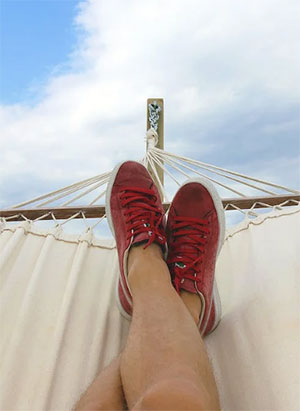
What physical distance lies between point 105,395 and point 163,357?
10 cm

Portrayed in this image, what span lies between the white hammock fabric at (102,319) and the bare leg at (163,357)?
0.15 metres

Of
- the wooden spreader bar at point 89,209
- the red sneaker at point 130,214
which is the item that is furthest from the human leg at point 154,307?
the wooden spreader bar at point 89,209

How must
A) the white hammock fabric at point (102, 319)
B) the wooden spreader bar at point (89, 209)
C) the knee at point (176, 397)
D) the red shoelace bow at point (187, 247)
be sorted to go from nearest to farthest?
the knee at point (176, 397) < the white hammock fabric at point (102, 319) < the red shoelace bow at point (187, 247) < the wooden spreader bar at point (89, 209)

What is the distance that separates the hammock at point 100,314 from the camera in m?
0.59

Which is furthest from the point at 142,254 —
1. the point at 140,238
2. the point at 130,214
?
the point at 130,214

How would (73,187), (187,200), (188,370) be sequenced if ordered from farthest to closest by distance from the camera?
(73,187) < (187,200) < (188,370)

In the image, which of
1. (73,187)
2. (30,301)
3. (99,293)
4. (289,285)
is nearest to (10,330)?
(30,301)

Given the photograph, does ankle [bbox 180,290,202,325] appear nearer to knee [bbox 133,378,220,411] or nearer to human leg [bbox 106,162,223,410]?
human leg [bbox 106,162,223,410]

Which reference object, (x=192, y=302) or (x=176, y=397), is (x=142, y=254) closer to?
(x=192, y=302)

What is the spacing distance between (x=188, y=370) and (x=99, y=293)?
1.48ft

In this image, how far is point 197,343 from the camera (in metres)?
0.51

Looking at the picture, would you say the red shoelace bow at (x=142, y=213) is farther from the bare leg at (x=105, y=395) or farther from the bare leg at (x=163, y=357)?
the bare leg at (x=105, y=395)

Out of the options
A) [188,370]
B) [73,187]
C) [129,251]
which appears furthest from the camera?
[73,187]

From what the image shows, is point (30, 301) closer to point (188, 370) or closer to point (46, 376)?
point (46, 376)
